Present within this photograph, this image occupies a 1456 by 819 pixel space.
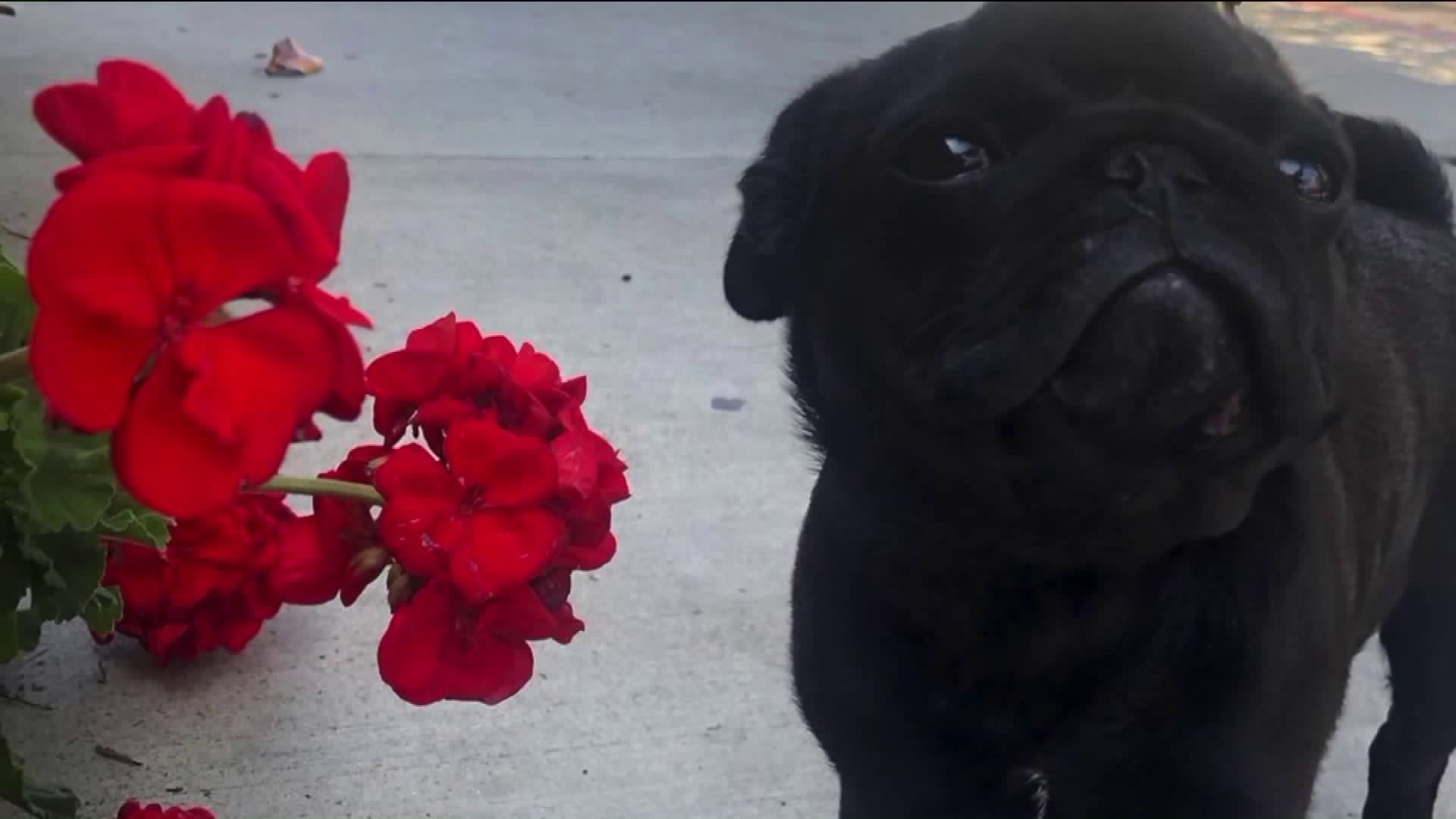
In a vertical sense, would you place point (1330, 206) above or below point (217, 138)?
below

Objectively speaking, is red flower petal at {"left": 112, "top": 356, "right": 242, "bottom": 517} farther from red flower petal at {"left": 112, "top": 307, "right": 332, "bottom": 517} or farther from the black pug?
the black pug

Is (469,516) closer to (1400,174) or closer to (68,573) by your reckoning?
(68,573)

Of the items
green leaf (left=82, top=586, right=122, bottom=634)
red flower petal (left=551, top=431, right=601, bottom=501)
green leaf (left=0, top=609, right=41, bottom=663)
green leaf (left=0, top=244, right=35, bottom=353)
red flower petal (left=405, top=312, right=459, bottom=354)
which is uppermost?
green leaf (left=0, top=244, right=35, bottom=353)

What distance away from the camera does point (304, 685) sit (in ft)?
5.95

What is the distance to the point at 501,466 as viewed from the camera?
3.19ft

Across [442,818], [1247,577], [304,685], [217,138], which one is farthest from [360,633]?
[217,138]

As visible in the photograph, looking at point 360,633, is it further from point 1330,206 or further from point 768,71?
point 768,71

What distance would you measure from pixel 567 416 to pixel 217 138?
43 centimetres

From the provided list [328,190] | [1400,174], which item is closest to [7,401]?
[328,190]

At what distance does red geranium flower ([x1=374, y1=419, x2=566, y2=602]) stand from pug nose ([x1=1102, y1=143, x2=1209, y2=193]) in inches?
16.3

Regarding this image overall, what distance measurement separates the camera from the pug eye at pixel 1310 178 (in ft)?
2.51

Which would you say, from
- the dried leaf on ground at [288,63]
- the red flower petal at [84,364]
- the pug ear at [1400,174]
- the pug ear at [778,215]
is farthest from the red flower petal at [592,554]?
the dried leaf on ground at [288,63]

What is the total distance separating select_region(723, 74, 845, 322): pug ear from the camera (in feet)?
3.56

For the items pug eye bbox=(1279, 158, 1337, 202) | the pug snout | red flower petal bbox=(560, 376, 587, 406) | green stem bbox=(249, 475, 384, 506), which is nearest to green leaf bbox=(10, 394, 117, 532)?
green stem bbox=(249, 475, 384, 506)
